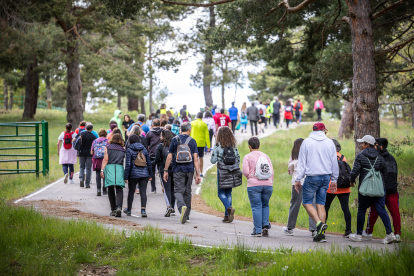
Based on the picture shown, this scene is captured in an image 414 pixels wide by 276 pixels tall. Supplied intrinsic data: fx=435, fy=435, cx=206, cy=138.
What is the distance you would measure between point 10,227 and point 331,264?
5811 millimetres

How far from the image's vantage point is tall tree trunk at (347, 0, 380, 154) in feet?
36.4

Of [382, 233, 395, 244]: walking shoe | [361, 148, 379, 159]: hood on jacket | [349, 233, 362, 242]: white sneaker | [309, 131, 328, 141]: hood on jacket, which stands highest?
[309, 131, 328, 141]: hood on jacket

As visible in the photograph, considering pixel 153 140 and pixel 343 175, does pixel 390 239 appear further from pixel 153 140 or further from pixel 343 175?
pixel 153 140

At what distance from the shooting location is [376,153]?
7863 mm

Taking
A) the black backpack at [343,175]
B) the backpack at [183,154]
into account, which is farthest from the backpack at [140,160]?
the black backpack at [343,175]

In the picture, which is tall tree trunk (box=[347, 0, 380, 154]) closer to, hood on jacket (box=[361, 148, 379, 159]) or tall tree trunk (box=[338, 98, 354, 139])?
hood on jacket (box=[361, 148, 379, 159])

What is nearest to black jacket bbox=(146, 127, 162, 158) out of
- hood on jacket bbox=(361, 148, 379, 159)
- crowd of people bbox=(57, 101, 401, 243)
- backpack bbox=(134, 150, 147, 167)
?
crowd of people bbox=(57, 101, 401, 243)

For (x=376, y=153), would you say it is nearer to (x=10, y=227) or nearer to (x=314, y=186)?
(x=314, y=186)

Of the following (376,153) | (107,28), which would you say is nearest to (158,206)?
(376,153)

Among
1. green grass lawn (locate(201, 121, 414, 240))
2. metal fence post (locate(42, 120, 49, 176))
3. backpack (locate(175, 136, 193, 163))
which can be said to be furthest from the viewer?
metal fence post (locate(42, 120, 49, 176))

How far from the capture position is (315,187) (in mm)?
7824

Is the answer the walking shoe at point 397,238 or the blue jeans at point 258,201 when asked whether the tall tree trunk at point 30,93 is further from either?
the walking shoe at point 397,238

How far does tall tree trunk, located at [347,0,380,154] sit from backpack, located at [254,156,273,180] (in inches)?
166

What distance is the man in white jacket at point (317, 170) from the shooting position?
7.73m
